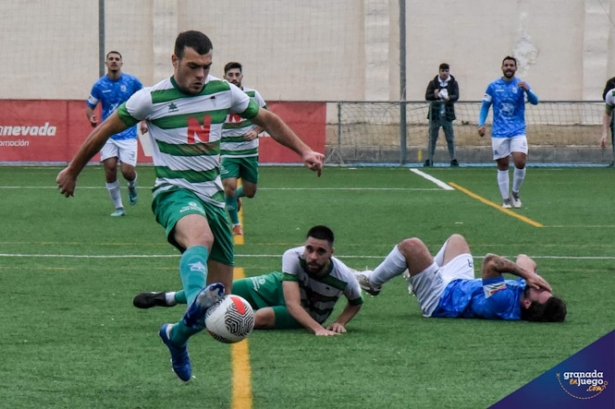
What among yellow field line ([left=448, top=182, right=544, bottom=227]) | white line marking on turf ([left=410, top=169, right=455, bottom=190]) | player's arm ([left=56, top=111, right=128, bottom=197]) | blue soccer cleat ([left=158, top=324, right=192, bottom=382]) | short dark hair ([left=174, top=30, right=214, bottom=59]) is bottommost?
yellow field line ([left=448, top=182, right=544, bottom=227])

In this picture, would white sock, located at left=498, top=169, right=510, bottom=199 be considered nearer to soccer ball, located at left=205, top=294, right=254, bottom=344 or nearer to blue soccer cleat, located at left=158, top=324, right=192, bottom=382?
blue soccer cleat, located at left=158, top=324, right=192, bottom=382

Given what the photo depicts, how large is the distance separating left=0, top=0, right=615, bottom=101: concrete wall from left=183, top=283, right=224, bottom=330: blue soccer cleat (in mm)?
30157

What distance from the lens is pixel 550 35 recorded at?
37.0 metres

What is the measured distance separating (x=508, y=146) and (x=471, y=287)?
10.5 meters

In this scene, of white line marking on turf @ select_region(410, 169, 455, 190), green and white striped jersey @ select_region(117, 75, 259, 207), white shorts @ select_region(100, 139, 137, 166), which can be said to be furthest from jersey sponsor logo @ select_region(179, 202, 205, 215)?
white line marking on turf @ select_region(410, 169, 455, 190)

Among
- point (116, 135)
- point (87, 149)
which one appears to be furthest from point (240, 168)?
point (87, 149)

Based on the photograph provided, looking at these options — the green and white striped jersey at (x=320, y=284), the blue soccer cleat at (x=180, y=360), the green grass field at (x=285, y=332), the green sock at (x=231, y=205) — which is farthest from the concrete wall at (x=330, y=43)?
the blue soccer cleat at (x=180, y=360)

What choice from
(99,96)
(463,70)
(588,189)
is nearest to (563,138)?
(463,70)

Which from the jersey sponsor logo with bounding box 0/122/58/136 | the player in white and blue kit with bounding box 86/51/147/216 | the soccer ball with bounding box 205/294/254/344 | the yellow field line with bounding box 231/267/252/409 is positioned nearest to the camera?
the soccer ball with bounding box 205/294/254/344

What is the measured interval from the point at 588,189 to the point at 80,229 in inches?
415

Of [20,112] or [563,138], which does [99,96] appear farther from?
[563,138]

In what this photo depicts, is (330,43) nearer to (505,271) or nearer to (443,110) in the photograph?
(443,110)

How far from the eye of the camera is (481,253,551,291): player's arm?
9.19m

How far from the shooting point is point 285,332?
889 cm
